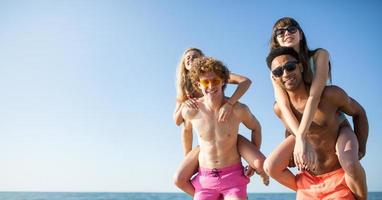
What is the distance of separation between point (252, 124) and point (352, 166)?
157 cm

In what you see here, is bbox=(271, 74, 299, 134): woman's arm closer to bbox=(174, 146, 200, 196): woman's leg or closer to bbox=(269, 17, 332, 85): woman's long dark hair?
bbox=(269, 17, 332, 85): woman's long dark hair

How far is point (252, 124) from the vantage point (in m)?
5.62

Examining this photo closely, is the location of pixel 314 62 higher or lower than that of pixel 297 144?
higher

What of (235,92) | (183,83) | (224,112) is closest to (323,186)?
(224,112)

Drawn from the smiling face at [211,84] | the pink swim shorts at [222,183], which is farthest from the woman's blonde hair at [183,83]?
the pink swim shorts at [222,183]

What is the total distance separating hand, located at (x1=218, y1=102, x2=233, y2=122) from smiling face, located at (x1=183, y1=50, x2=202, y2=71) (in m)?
1.24

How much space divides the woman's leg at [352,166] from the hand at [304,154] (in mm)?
349

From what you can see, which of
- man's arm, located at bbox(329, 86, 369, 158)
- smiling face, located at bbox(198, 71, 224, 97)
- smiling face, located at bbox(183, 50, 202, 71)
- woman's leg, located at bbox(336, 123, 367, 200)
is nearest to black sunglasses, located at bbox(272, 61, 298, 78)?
man's arm, located at bbox(329, 86, 369, 158)

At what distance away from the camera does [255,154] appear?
17.6 feet

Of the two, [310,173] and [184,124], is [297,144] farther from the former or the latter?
[184,124]

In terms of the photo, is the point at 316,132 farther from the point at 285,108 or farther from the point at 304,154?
the point at 304,154

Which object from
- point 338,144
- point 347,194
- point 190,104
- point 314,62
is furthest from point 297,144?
point 190,104

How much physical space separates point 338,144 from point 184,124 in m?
2.27

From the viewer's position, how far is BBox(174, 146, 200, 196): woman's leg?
564cm
